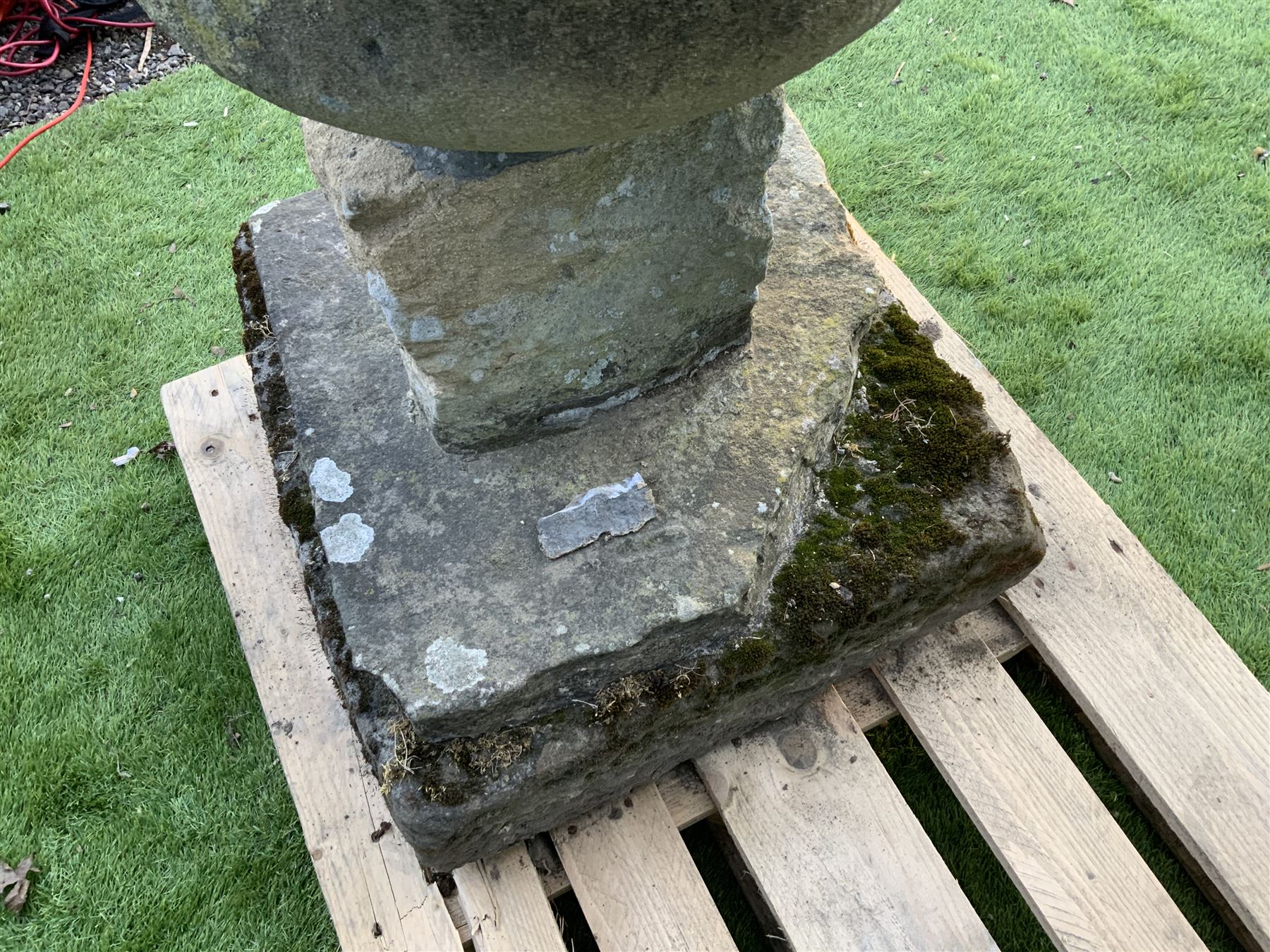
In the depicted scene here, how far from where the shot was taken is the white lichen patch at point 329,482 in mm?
1842

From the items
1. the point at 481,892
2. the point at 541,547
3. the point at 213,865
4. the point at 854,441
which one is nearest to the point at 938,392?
the point at 854,441

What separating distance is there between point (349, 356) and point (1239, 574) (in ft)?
7.18

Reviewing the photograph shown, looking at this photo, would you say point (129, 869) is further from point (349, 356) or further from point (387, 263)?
point (387, 263)

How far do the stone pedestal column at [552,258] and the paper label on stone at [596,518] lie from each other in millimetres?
179

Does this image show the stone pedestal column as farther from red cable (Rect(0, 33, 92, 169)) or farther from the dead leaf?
red cable (Rect(0, 33, 92, 169))

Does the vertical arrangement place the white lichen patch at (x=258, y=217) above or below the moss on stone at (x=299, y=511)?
above

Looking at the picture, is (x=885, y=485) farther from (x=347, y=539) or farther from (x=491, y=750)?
(x=347, y=539)

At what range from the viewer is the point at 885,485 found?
1.94 meters

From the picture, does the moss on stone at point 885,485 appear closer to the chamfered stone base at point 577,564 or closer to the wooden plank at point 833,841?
the chamfered stone base at point 577,564

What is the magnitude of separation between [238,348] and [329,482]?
1.40m

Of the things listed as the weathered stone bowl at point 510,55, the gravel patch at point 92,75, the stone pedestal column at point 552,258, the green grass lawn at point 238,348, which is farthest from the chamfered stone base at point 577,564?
the gravel patch at point 92,75

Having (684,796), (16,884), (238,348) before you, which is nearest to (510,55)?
(684,796)

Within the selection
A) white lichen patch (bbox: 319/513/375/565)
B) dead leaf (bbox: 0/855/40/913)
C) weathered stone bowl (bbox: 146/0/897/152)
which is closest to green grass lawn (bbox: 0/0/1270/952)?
dead leaf (bbox: 0/855/40/913)

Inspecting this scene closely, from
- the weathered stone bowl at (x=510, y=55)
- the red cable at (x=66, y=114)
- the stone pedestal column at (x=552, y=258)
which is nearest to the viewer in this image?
the weathered stone bowl at (x=510, y=55)
